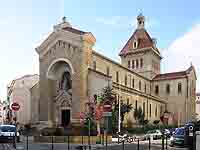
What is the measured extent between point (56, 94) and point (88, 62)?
8.96m

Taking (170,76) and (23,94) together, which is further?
(170,76)

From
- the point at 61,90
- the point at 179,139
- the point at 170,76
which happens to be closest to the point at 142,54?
the point at 170,76

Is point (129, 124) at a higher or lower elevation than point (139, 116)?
lower

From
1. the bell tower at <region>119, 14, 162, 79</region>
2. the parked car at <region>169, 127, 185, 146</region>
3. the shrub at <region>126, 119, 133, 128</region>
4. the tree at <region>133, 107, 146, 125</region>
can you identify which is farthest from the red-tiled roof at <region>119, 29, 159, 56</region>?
the parked car at <region>169, 127, 185, 146</region>

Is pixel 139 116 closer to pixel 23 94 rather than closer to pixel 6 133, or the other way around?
pixel 23 94

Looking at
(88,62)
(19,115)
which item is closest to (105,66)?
(88,62)

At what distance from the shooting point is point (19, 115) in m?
72.0

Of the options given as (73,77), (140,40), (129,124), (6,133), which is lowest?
(129,124)

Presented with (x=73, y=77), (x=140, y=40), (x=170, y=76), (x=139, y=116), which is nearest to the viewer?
(x=73, y=77)

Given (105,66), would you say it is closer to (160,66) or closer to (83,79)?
(83,79)

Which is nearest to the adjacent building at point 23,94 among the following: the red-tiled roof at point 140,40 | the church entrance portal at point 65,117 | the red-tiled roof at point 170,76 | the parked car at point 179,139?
the church entrance portal at point 65,117

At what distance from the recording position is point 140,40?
293 feet

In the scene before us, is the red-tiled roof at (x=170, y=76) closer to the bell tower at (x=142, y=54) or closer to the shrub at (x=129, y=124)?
the bell tower at (x=142, y=54)

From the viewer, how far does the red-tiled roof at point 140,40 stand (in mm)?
87338
